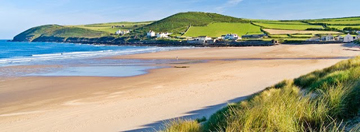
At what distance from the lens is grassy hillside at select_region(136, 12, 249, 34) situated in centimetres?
13782

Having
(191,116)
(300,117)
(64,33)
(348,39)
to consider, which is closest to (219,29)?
(348,39)

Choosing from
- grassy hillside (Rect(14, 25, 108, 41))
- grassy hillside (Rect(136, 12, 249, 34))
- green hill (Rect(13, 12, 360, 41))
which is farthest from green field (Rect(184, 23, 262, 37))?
grassy hillside (Rect(14, 25, 108, 41))

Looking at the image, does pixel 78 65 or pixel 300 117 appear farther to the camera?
pixel 78 65

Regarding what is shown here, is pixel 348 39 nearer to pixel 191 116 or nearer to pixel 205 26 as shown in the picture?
pixel 205 26

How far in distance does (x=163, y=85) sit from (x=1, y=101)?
806cm

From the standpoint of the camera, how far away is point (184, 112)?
399 inches

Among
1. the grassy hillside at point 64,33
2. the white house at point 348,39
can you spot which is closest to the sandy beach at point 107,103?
the white house at point 348,39

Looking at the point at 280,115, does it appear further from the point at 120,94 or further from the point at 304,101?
the point at 120,94

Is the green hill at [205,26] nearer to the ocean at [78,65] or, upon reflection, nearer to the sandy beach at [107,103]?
the ocean at [78,65]

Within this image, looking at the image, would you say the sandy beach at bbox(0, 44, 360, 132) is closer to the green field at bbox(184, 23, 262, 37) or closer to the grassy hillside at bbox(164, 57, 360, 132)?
the grassy hillside at bbox(164, 57, 360, 132)

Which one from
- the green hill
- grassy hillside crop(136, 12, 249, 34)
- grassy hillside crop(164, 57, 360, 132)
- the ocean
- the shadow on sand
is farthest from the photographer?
grassy hillside crop(136, 12, 249, 34)

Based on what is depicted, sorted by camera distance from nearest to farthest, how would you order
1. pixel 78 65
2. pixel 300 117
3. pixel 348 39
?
pixel 300 117 < pixel 78 65 < pixel 348 39

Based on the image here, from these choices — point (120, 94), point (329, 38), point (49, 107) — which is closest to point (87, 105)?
point (49, 107)

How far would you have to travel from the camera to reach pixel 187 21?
148 m
